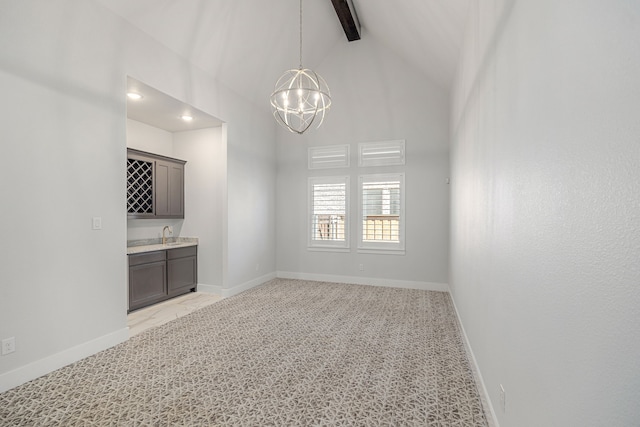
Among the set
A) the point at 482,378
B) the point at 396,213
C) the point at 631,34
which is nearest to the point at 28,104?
the point at 631,34

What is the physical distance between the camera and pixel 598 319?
2.82ft

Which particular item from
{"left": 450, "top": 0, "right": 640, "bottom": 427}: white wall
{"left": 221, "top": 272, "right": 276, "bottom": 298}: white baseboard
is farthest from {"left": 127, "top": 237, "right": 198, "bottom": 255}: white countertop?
{"left": 450, "top": 0, "right": 640, "bottom": 427}: white wall

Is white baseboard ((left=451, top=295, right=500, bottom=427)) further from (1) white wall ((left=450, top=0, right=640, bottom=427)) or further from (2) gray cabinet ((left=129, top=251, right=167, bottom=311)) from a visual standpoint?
(2) gray cabinet ((left=129, top=251, right=167, bottom=311))

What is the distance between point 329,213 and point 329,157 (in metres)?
1.12

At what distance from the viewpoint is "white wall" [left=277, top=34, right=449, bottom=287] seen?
558 cm

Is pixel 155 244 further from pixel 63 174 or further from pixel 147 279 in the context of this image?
pixel 63 174

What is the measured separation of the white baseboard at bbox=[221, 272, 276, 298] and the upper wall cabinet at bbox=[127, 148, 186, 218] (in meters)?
1.59

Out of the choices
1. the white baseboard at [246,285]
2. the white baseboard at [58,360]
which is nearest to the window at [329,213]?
the white baseboard at [246,285]

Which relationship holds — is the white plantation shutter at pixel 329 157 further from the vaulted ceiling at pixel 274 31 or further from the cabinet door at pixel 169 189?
the cabinet door at pixel 169 189

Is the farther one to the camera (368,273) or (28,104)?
(368,273)

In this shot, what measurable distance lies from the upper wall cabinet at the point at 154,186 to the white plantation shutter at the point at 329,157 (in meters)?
2.42

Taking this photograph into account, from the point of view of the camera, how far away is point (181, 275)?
5.23m

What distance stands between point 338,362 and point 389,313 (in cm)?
162

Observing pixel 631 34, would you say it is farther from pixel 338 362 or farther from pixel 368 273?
pixel 368 273
